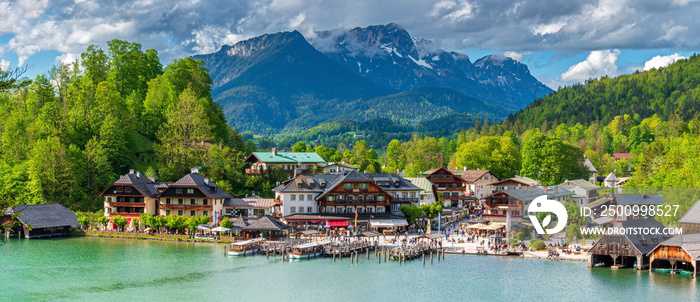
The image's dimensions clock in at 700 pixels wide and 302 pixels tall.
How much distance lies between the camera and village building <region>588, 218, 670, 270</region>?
6519 centimetres

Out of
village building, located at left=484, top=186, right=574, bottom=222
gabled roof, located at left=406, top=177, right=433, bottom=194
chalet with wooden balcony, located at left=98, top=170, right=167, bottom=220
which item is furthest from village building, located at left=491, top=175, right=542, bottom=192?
Result: chalet with wooden balcony, located at left=98, top=170, right=167, bottom=220

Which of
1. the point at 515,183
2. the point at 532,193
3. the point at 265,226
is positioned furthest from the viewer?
the point at 515,183

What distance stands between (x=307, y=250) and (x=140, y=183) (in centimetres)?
3025

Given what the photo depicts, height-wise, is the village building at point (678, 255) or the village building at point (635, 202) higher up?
the village building at point (635, 202)

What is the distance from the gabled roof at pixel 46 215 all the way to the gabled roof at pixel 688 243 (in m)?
65.6

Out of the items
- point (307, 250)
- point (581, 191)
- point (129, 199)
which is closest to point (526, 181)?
point (581, 191)

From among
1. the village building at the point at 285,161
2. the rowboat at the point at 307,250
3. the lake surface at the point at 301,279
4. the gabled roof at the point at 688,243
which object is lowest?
the lake surface at the point at 301,279

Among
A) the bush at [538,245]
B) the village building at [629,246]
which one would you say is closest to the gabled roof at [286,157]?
the bush at [538,245]

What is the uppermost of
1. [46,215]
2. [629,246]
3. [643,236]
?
[46,215]

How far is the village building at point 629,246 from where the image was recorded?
214 feet

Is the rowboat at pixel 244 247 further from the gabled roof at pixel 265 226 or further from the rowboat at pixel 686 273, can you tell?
the rowboat at pixel 686 273

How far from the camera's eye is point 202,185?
297 feet

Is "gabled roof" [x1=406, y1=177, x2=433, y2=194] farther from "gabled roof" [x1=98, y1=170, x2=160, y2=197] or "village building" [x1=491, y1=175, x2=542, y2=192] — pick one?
"gabled roof" [x1=98, y1=170, x2=160, y2=197]

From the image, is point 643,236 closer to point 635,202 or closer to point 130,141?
point 635,202
